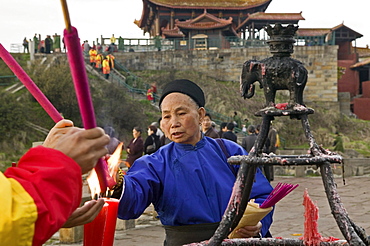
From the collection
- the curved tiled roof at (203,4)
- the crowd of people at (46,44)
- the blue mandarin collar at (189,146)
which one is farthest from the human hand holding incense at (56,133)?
the curved tiled roof at (203,4)

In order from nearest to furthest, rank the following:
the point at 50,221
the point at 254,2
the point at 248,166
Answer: the point at 50,221 → the point at 248,166 → the point at 254,2

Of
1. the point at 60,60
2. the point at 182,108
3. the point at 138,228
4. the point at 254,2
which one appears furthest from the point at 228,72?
the point at 182,108

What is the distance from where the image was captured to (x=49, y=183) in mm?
1223

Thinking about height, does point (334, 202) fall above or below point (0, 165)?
above

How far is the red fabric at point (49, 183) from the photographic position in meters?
1.21

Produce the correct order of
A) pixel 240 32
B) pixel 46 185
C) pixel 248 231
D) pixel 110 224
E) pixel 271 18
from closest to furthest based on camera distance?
pixel 46 185
pixel 110 224
pixel 248 231
pixel 271 18
pixel 240 32

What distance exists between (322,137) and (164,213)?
22.5m

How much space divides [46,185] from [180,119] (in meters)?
1.66

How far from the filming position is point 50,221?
1.21m

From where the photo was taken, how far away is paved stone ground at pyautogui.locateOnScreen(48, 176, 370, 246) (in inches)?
247

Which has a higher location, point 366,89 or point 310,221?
point 310,221

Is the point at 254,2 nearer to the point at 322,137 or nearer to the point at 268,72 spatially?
the point at 322,137

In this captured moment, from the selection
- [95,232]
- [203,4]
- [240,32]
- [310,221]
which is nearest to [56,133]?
[95,232]

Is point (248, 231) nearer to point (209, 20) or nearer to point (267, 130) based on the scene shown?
point (267, 130)
